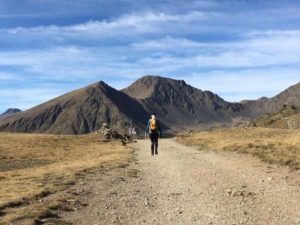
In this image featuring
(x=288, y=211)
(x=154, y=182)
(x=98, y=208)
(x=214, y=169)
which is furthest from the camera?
(x=214, y=169)

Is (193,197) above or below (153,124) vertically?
below

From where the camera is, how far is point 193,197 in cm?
1691

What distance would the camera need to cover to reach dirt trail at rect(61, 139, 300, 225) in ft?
45.4

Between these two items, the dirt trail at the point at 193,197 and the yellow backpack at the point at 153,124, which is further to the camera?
the yellow backpack at the point at 153,124

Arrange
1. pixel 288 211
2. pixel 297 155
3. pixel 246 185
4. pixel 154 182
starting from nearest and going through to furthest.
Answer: pixel 288 211 → pixel 246 185 → pixel 154 182 → pixel 297 155

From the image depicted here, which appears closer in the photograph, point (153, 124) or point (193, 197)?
point (193, 197)

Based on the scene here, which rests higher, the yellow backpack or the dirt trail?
the yellow backpack

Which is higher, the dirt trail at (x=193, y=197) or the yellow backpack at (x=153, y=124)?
the yellow backpack at (x=153, y=124)

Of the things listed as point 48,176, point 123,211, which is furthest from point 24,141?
point 123,211

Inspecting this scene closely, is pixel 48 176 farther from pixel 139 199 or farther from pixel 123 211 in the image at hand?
pixel 123 211

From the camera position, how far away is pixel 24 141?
82.2 metres

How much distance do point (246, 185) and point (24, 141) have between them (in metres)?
67.2

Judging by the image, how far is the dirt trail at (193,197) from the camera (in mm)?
13852

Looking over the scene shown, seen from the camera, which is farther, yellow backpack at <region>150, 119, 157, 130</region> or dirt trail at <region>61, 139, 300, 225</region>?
yellow backpack at <region>150, 119, 157, 130</region>
